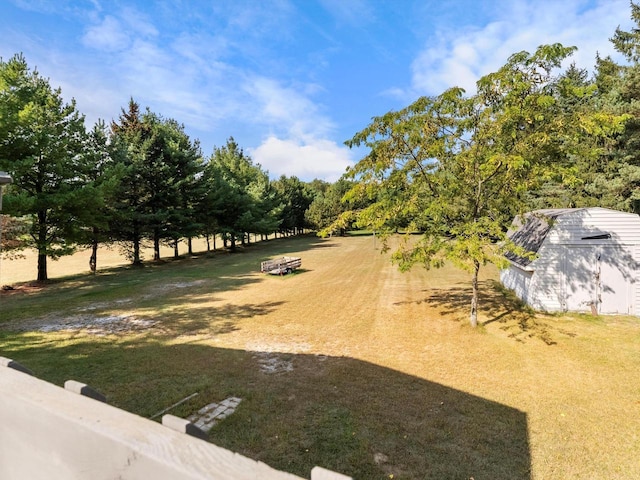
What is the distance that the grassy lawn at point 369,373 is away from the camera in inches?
211

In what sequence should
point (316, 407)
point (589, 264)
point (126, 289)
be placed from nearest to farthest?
1. point (316, 407)
2. point (589, 264)
3. point (126, 289)

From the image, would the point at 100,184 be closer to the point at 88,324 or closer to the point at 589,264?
the point at 88,324

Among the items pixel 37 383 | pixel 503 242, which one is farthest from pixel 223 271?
pixel 37 383

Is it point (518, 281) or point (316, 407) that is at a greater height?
point (518, 281)

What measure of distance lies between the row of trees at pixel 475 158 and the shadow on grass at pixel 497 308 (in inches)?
60.0

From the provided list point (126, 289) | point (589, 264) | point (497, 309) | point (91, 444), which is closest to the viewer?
point (91, 444)

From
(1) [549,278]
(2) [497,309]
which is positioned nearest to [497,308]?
(2) [497,309]

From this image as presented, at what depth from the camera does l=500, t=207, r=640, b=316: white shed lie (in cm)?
1266

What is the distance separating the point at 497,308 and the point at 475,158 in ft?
22.1

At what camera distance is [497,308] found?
1389 centimetres

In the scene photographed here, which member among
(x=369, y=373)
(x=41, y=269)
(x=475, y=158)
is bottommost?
(x=369, y=373)

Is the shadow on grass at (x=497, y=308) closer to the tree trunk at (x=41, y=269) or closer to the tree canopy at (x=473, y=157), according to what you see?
the tree canopy at (x=473, y=157)

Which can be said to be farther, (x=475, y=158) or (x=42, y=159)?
(x=42, y=159)

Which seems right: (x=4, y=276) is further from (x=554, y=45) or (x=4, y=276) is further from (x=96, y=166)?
(x=554, y=45)
